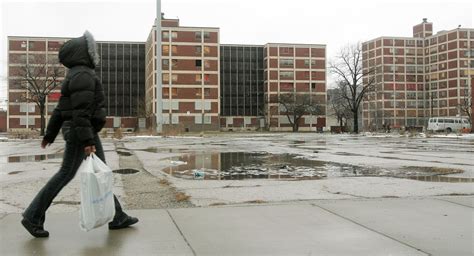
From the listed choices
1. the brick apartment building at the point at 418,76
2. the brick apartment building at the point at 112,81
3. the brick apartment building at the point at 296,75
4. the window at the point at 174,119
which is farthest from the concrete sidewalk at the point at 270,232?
the brick apartment building at the point at 418,76

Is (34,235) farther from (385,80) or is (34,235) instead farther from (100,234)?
(385,80)

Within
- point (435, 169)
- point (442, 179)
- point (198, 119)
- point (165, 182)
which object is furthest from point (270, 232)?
point (198, 119)

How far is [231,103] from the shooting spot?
99.8 meters

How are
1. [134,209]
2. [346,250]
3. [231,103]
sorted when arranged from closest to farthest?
[346,250] < [134,209] < [231,103]

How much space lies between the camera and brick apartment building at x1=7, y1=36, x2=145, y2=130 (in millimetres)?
89375

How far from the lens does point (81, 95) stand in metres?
4.31

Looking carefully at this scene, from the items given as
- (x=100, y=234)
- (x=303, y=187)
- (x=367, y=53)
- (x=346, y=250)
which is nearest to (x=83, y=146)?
(x=100, y=234)

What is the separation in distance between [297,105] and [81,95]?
8841cm

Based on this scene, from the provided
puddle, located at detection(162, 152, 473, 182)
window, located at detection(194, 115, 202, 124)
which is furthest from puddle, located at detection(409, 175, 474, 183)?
window, located at detection(194, 115, 202, 124)

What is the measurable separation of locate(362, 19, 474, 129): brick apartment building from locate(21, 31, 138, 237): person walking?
118 metres

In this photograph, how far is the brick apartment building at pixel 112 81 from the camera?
89.4 meters

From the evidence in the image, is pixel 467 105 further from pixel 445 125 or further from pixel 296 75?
pixel 296 75

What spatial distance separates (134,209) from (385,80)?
4920 inches

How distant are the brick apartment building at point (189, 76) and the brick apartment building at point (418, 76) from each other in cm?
5054
